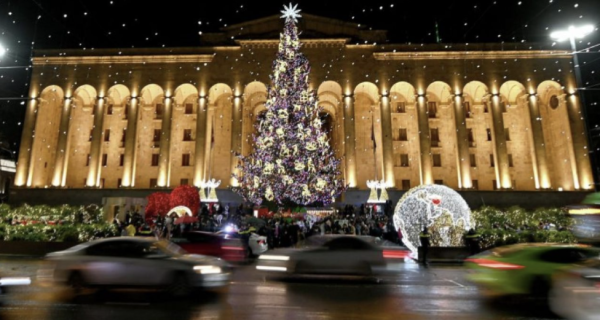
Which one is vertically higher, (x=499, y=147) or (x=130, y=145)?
(x=130, y=145)

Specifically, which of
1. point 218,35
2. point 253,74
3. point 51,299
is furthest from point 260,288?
point 218,35

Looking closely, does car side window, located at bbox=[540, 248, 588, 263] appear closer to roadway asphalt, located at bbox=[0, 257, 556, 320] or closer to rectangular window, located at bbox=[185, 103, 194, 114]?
roadway asphalt, located at bbox=[0, 257, 556, 320]

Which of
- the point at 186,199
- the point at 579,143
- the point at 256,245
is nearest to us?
the point at 256,245

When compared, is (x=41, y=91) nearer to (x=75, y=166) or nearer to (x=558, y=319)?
(x=75, y=166)

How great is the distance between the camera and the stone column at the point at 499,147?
36969 millimetres

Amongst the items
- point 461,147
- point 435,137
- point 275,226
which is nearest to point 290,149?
point 275,226

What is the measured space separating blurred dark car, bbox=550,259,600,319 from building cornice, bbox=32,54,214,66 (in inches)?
1511

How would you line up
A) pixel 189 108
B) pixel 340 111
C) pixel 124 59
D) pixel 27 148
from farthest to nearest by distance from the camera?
pixel 189 108
pixel 124 59
pixel 340 111
pixel 27 148

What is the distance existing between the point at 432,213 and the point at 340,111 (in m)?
25.1

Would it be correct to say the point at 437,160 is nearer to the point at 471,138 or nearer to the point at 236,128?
the point at 471,138

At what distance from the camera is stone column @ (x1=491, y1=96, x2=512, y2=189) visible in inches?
1455

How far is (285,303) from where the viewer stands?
756 centimetres

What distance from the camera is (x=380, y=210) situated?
3055 centimetres

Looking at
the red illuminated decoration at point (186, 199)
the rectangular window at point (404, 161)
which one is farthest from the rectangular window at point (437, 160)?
the red illuminated decoration at point (186, 199)
